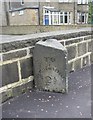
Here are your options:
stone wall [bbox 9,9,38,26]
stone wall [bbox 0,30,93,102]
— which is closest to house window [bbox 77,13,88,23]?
stone wall [bbox 9,9,38,26]

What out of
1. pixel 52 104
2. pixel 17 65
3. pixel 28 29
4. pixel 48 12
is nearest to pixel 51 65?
pixel 17 65

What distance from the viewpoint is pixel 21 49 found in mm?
3453

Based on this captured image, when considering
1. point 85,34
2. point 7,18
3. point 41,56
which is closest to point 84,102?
point 41,56

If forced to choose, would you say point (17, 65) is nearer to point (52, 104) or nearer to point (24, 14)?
point (52, 104)

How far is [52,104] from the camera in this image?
3051mm

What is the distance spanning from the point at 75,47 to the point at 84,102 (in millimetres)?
1876

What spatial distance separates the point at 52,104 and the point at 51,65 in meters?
0.58

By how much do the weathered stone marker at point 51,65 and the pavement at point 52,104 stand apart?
111 millimetres

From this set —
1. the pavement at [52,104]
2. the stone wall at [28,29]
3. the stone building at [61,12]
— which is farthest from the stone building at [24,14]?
the pavement at [52,104]

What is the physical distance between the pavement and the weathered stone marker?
0.11m

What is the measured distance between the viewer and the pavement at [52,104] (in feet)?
9.06

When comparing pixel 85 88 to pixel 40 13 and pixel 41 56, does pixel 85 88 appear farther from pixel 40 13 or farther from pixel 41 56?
pixel 40 13

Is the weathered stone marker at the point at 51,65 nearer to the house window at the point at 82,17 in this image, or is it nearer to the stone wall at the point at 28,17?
the stone wall at the point at 28,17

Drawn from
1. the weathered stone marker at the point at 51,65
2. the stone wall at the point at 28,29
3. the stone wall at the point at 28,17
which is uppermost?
the weathered stone marker at the point at 51,65
